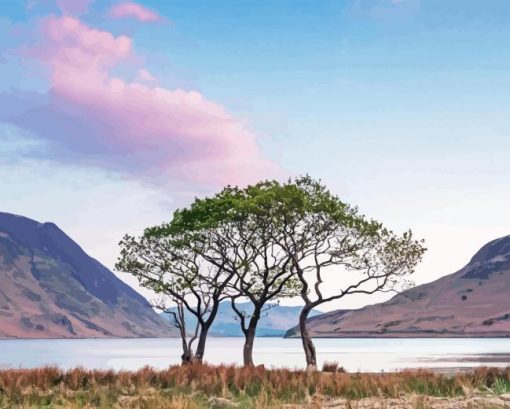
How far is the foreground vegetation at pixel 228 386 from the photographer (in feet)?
82.8

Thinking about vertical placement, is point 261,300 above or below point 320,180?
below

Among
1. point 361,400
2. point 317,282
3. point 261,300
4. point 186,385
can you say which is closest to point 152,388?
point 186,385

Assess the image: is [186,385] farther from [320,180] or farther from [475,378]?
[320,180]

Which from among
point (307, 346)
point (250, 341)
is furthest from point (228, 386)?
point (250, 341)

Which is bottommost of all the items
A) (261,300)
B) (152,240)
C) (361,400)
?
(361,400)

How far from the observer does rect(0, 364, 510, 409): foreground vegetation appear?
25.2 metres

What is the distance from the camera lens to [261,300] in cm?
6097

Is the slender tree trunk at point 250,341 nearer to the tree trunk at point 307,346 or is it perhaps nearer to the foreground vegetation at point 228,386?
the tree trunk at point 307,346

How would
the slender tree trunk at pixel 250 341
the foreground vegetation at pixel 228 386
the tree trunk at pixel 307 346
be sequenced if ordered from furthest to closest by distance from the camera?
the slender tree trunk at pixel 250 341, the tree trunk at pixel 307 346, the foreground vegetation at pixel 228 386

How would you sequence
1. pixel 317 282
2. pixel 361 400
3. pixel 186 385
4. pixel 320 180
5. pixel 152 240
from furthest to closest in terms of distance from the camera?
1. pixel 152 240
2. pixel 320 180
3. pixel 317 282
4. pixel 186 385
5. pixel 361 400

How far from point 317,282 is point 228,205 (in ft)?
28.0

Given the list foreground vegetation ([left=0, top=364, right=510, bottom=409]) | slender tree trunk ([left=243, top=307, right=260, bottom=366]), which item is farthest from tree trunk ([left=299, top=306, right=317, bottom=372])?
foreground vegetation ([left=0, top=364, right=510, bottom=409])

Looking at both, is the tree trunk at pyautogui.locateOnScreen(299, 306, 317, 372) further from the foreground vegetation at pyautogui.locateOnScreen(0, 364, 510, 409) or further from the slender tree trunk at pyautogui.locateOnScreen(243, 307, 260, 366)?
the foreground vegetation at pyautogui.locateOnScreen(0, 364, 510, 409)

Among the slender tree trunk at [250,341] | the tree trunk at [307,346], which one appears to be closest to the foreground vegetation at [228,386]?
the tree trunk at [307,346]
